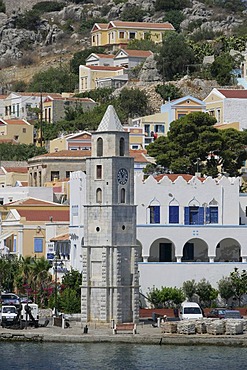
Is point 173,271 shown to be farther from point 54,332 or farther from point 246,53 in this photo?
point 246,53

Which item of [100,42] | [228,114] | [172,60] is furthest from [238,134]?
[100,42]

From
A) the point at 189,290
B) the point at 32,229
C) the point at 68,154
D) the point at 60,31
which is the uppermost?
the point at 60,31

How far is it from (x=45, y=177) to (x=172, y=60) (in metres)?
35.2

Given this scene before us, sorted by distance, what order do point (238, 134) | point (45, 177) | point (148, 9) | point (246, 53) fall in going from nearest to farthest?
1. point (238, 134)
2. point (45, 177)
3. point (246, 53)
4. point (148, 9)

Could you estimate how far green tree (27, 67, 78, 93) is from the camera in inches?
6265

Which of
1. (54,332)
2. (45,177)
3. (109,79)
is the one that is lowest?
(54,332)

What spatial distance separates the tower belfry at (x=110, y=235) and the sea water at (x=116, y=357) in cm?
409

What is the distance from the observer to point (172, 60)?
142m

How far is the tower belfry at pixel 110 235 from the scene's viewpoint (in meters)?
70.5

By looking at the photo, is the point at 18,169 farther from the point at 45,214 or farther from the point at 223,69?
the point at 223,69

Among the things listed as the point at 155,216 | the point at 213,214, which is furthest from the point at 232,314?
the point at 213,214

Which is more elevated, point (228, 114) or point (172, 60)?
point (172, 60)

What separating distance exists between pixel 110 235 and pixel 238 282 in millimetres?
10236

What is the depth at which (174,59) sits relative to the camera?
465 ft
